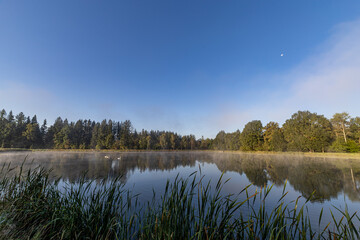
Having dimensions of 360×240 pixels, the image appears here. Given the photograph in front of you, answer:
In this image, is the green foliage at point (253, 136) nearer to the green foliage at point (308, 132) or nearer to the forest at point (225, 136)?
the forest at point (225, 136)

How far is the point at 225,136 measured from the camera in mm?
84875

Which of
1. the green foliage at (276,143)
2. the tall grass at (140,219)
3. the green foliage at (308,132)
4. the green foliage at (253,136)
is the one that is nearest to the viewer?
the tall grass at (140,219)

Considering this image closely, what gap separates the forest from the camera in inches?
1577

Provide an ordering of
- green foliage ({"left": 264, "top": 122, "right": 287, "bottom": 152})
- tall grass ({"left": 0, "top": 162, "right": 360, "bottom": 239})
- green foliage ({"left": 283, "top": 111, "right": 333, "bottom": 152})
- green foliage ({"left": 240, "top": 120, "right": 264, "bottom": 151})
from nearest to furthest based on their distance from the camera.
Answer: tall grass ({"left": 0, "top": 162, "right": 360, "bottom": 239}), green foliage ({"left": 283, "top": 111, "right": 333, "bottom": 152}), green foliage ({"left": 264, "top": 122, "right": 287, "bottom": 152}), green foliage ({"left": 240, "top": 120, "right": 264, "bottom": 151})

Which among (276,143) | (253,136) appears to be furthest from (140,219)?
(253,136)

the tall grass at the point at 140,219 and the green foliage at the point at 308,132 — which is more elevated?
the green foliage at the point at 308,132

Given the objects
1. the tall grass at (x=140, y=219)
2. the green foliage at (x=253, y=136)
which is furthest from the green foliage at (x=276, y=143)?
the tall grass at (x=140, y=219)

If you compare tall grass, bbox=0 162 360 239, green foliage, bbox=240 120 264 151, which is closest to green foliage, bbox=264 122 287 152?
green foliage, bbox=240 120 264 151

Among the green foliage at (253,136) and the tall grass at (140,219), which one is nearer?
the tall grass at (140,219)

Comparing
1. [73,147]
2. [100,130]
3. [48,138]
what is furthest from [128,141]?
[48,138]

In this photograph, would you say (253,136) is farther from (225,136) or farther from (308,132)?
(225,136)

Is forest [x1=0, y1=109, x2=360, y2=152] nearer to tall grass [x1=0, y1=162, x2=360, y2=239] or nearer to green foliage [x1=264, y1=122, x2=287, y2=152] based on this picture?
green foliage [x1=264, y1=122, x2=287, y2=152]

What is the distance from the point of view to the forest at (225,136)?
131 ft

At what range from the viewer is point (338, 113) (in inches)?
1580
